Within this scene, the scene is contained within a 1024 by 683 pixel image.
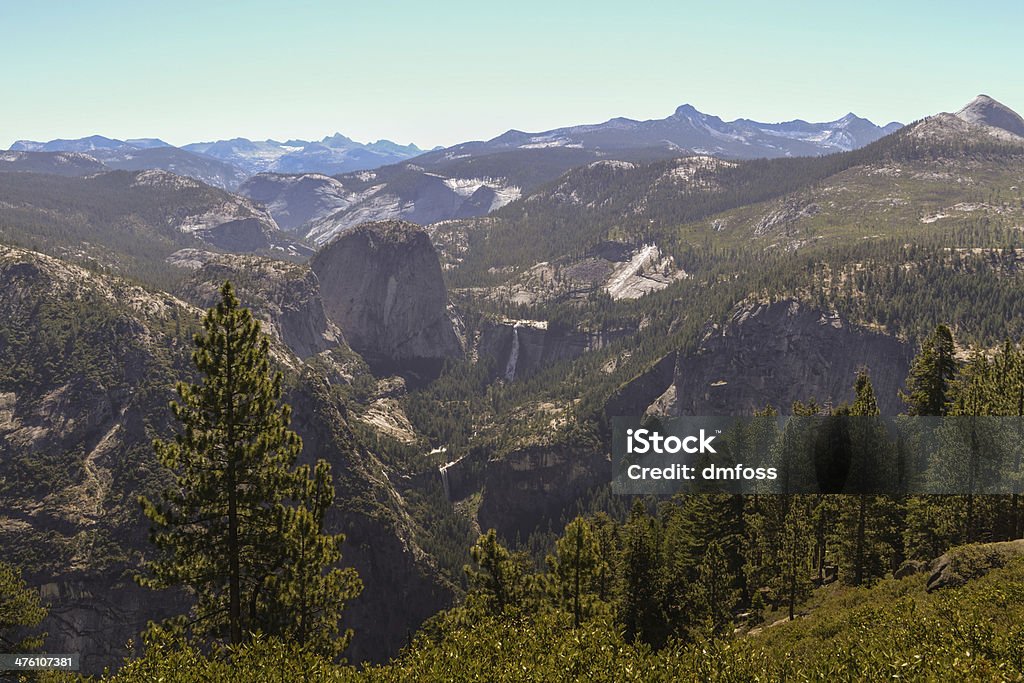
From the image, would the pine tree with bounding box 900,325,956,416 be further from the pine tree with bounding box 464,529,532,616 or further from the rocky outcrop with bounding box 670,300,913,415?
the rocky outcrop with bounding box 670,300,913,415

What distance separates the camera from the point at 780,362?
172 metres

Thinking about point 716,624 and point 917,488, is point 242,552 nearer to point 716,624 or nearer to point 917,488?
point 716,624

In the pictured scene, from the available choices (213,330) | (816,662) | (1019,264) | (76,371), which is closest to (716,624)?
(816,662)

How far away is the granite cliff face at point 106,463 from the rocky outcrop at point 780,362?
90.3 metres

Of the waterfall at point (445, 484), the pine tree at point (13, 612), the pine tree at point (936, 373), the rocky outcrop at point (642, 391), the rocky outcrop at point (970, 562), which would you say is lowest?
the waterfall at point (445, 484)

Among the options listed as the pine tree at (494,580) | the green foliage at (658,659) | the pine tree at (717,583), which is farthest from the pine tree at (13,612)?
the pine tree at (717,583)

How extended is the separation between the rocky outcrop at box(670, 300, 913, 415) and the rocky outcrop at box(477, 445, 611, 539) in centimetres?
3128

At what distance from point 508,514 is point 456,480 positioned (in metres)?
19.0

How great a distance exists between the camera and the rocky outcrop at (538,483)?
176 m

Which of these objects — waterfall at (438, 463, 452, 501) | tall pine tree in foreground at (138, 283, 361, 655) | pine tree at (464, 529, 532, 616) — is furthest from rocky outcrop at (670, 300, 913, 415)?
tall pine tree in foreground at (138, 283, 361, 655)

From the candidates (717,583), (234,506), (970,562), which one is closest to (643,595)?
(717,583)

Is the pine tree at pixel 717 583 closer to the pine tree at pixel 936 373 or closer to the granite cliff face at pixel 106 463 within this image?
the pine tree at pixel 936 373

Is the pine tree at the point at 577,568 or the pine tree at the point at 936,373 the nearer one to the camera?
the pine tree at the point at 577,568

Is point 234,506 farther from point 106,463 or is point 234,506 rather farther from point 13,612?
point 106,463
